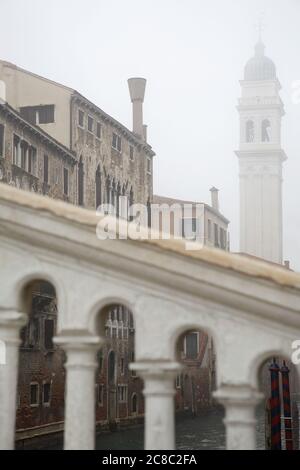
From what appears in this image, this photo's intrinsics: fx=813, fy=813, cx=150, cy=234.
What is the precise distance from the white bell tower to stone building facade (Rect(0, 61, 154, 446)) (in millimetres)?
37309

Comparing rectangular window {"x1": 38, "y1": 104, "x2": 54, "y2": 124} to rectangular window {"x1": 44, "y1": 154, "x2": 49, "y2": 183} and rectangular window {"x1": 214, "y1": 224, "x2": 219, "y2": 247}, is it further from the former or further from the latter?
rectangular window {"x1": 214, "y1": 224, "x2": 219, "y2": 247}

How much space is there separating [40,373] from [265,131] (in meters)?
58.3

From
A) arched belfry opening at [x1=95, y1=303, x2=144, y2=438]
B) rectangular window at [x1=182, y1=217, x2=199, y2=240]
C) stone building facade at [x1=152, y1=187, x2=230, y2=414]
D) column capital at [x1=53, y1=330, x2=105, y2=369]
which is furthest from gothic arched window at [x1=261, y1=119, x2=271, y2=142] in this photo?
column capital at [x1=53, y1=330, x2=105, y2=369]

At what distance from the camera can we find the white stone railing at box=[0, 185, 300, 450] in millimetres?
4129

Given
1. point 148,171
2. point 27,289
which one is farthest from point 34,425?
point 27,289

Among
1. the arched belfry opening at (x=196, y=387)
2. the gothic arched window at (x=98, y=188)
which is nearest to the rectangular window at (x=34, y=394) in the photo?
the gothic arched window at (x=98, y=188)

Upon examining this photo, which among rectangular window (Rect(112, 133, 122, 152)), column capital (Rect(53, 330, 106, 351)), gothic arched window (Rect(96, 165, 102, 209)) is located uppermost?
rectangular window (Rect(112, 133, 122, 152))

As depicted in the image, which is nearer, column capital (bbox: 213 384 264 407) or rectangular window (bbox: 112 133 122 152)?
column capital (bbox: 213 384 264 407)

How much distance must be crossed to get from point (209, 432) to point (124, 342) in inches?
216

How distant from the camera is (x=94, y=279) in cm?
434

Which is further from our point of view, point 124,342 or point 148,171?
point 148,171
